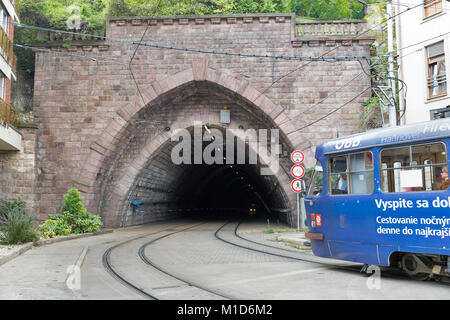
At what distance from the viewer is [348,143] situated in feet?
28.5

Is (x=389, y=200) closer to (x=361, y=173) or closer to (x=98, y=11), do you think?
(x=361, y=173)

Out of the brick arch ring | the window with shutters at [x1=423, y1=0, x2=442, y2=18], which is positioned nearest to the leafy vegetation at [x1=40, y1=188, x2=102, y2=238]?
the brick arch ring

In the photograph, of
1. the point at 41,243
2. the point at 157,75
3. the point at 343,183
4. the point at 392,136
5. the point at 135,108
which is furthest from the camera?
the point at 157,75

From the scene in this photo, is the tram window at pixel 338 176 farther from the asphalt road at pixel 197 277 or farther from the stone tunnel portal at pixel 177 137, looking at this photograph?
the stone tunnel portal at pixel 177 137

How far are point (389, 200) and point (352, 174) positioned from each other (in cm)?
102

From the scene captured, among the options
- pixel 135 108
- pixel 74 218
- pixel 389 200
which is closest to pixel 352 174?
pixel 389 200

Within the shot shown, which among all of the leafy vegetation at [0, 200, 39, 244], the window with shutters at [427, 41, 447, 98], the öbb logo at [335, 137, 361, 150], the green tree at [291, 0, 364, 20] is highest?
the green tree at [291, 0, 364, 20]

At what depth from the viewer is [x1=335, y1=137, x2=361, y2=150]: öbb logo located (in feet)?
27.9

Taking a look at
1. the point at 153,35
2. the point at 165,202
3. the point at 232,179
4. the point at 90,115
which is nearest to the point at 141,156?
the point at 90,115

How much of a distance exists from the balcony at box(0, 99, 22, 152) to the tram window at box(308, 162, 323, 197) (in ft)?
42.8

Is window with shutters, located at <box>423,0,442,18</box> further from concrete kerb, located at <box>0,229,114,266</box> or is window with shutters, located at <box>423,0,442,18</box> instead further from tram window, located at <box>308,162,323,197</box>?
concrete kerb, located at <box>0,229,114,266</box>

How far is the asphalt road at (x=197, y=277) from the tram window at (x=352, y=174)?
156cm
